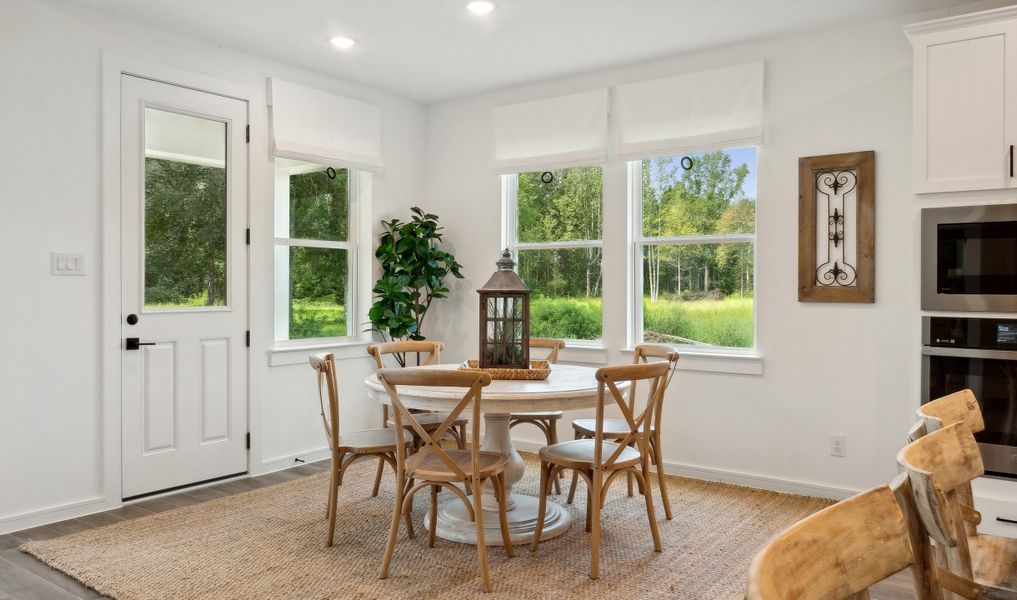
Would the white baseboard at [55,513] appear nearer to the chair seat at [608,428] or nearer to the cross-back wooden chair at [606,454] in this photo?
the cross-back wooden chair at [606,454]

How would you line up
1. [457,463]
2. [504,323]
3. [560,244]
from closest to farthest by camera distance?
1. [457,463]
2. [504,323]
3. [560,244]

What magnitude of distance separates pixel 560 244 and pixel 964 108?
2.62 metres

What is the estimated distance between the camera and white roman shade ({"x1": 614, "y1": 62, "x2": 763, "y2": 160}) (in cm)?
430

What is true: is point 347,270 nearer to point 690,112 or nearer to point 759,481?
point 690,112

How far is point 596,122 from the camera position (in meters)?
4.91

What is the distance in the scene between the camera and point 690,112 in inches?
178

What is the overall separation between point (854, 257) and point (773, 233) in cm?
47

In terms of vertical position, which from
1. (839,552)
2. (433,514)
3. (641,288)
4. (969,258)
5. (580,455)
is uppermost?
(969,258)

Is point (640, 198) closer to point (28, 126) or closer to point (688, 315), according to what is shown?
point (688, 315)

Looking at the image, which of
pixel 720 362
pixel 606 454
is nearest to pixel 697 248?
pixel 720 362

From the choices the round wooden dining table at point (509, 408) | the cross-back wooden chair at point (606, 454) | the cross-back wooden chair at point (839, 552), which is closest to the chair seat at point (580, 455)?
the cross-back wooden chair at point (606, 454)

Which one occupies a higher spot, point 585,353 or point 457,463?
point 585,353

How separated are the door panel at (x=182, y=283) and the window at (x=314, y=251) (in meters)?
0.35

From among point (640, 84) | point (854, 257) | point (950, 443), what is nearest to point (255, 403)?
point (640, 84)
